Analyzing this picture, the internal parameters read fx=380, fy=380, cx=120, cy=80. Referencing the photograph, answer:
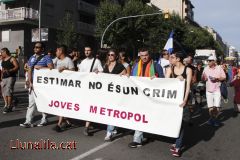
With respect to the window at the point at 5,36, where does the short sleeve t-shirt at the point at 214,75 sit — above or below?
below

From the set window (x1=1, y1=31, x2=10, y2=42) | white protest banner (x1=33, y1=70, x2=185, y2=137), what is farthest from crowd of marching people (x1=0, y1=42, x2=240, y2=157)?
window (x1=1, y1=31, x2=10, y2=42)

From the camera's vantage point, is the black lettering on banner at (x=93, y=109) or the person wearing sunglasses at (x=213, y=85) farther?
the person wearing sunglasses at (x=213, y=85)

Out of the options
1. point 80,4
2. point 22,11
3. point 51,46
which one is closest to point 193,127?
point 22,11

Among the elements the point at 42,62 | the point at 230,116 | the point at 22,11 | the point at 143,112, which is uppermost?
the point at 22,11

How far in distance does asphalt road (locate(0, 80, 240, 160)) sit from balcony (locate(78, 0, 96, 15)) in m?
35.7

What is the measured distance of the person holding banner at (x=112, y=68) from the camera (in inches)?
280

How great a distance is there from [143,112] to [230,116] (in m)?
5.27

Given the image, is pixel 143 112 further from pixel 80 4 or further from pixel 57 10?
pixel 80 4

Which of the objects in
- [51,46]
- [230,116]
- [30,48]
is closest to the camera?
[230,116]

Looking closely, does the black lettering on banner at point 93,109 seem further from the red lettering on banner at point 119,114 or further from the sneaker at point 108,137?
the sneaker at point 108,137

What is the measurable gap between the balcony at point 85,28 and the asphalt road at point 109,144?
34593 mm

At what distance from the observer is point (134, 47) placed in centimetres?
4038

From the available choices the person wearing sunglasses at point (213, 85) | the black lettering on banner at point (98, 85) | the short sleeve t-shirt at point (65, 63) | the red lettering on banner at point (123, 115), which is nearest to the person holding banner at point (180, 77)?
the red lettering on banner at point (123, 115)

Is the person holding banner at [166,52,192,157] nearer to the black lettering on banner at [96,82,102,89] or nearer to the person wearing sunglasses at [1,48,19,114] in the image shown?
the black lettering on banner at [96,82,102,89]
